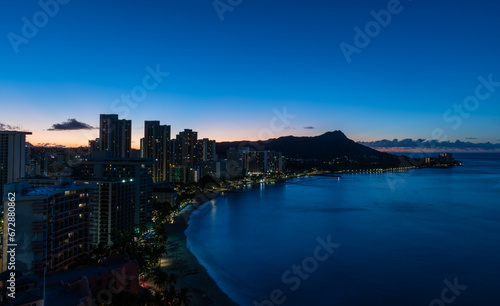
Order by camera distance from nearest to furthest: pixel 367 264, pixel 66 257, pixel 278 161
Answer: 1. pixel 66 257
2. pixel 367 264
3. pixel 278 161

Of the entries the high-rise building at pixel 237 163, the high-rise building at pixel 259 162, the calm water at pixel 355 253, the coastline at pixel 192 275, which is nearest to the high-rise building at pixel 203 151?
the high-rise building at pixel 237 163

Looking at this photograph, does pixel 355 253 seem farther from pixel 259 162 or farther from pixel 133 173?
pixel 259 162

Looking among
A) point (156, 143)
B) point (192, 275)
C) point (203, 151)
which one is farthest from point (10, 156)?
point (203, 151)

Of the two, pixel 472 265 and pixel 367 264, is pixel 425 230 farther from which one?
pixel 367 264

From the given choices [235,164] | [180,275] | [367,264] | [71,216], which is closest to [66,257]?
[71,216]

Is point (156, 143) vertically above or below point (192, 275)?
above

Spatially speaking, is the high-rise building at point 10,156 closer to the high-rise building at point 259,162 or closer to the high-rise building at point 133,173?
the high-rise building at point 133,173
